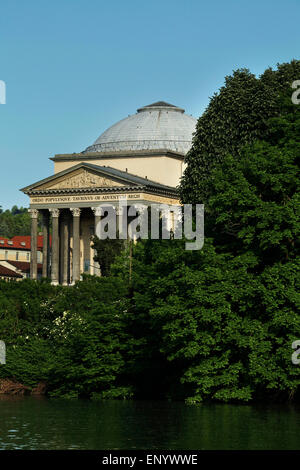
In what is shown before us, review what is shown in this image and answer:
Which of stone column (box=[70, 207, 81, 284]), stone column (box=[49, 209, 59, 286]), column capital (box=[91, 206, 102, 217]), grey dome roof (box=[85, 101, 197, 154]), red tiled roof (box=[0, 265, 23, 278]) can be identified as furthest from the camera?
red tiled roof (box=[0, 265, 23, 278])

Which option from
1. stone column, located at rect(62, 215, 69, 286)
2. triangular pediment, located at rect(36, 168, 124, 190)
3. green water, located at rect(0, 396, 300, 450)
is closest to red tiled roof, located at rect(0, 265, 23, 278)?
stone column, located at rect(62, 215, 69, 286)

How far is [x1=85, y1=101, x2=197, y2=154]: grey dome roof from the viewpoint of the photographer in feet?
460

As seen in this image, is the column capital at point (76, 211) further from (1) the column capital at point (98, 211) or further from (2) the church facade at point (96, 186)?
(1) the column capital at point (98, 211)

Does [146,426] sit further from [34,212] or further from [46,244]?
[46,244]

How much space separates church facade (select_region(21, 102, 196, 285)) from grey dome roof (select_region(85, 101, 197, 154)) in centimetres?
12

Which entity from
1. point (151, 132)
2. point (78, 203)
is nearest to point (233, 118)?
point (78, 203)

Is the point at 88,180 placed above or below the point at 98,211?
above

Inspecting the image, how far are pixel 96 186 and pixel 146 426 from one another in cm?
8458

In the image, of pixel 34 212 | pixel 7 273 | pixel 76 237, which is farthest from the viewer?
pixel 7 273

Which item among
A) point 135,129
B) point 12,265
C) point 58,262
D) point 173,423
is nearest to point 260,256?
point 173,423

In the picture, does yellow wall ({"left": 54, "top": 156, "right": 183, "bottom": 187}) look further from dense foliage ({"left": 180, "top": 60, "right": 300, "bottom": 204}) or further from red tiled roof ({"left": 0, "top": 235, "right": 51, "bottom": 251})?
dense foliage ({"left": 180, "top": 60, "right": 300, "bottom": 204})

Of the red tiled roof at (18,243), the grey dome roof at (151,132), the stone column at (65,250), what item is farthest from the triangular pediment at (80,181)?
the red tiled roof at (18,243)

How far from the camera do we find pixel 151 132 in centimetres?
14262

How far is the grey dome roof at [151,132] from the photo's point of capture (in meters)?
140
